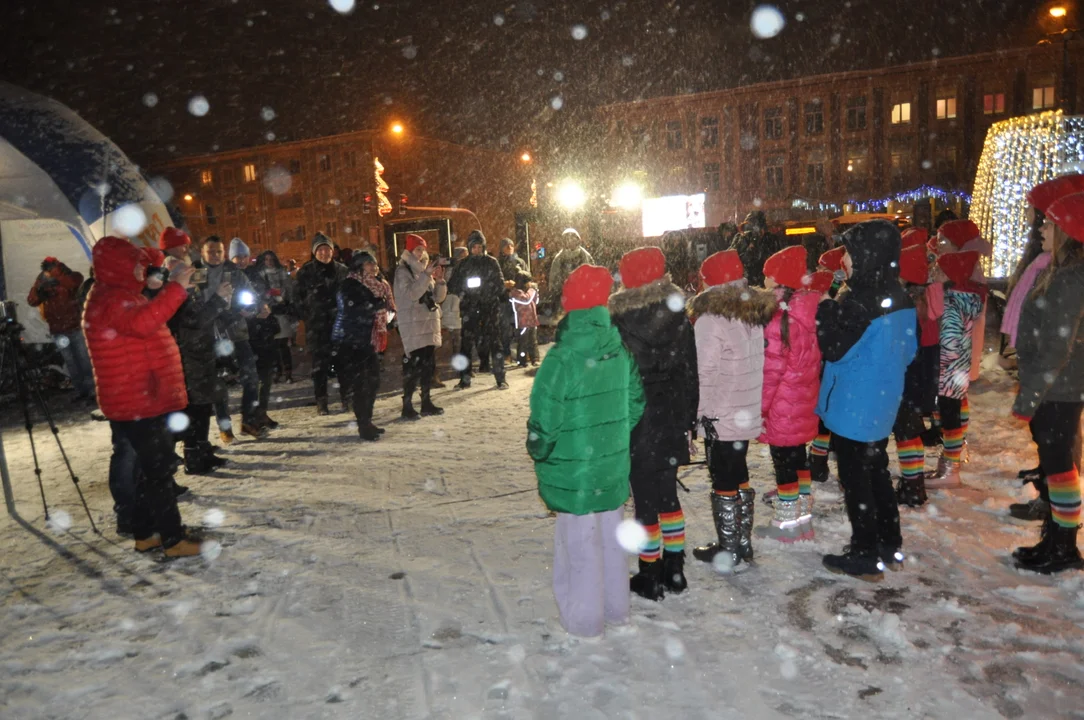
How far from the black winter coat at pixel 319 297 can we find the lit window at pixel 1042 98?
4642 cm

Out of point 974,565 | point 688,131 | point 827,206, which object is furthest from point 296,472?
point 688,131

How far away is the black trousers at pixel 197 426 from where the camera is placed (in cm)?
650

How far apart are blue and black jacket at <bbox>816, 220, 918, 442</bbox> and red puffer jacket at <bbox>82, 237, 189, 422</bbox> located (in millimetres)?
3795

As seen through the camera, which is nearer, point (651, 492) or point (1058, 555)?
point (651, 492)

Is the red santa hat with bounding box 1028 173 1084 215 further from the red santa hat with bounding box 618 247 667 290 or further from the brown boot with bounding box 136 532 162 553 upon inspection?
the brown boot with bounding box 136 532 162 553

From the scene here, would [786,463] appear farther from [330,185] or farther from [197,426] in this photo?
[330,185]

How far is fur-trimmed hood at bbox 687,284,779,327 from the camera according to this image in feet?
12.9

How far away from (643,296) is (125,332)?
123 inches

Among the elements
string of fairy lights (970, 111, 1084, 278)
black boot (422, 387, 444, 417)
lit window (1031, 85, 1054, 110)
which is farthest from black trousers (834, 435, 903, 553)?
lit window (1031, 85, 1054, 110)

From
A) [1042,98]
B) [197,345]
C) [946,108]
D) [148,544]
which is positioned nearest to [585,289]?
[148,544]

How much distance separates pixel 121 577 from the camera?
4.39 metres

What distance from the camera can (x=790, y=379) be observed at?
4.31 metres

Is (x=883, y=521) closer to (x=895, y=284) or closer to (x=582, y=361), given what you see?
(x=895, y=284)

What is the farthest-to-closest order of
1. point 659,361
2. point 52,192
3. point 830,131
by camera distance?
point 830,131 < point 52,192 < point 659,361
